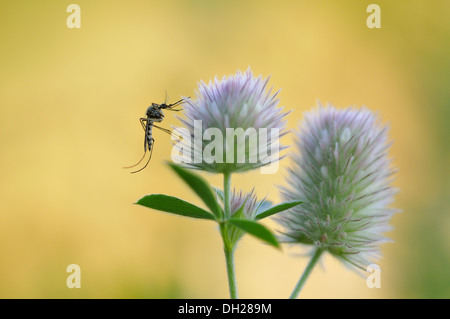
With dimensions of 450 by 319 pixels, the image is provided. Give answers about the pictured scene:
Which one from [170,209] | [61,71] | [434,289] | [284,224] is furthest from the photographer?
[61,71]

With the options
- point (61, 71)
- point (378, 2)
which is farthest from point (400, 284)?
point (61, 71)

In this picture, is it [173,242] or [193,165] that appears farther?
[173,242]

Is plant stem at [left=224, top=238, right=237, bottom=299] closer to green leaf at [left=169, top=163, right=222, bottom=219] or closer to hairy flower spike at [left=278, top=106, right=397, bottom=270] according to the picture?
green leaf at [left=169, top=163, right=222, bottom=219]

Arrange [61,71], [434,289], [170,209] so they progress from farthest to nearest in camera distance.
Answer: [61,71] → [434,289] → [170,209]

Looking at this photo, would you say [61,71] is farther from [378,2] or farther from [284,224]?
[284,224]

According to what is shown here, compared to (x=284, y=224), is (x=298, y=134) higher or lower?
higher

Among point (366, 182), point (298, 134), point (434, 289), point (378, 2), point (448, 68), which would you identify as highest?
point (378, 2)

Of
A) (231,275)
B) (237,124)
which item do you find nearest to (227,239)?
(231,275)

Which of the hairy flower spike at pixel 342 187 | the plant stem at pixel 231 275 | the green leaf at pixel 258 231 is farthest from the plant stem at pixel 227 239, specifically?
the hairy flower spike at pixel 342 187
